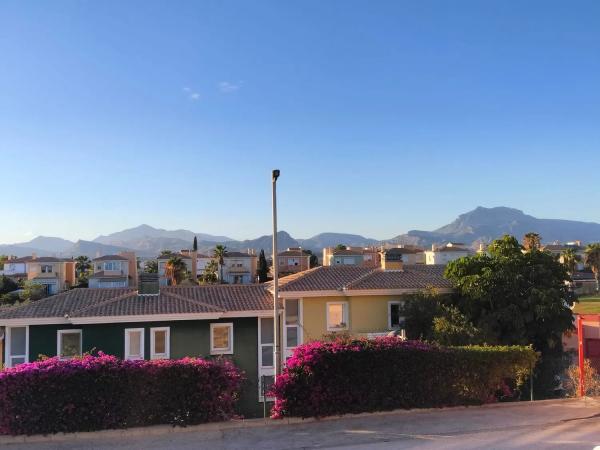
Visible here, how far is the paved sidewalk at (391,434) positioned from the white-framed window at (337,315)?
11816 mm

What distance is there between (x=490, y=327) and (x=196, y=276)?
88.8 metres

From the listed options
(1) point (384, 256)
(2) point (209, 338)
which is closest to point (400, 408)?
(2) point (209, 338)

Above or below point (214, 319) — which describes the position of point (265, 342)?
below

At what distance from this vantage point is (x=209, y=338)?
21.2 m

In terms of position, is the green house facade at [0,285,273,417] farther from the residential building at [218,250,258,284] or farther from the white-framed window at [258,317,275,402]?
the residential building at [218,250,258,284]

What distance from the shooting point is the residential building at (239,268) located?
346 ft

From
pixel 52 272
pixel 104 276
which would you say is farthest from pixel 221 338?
pixel 52 272

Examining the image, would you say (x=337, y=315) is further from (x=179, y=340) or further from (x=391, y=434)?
(x=391, y=434)

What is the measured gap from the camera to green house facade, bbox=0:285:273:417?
65.4ft

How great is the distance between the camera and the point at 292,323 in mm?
22891

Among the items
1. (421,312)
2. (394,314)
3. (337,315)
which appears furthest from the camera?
(394,314)

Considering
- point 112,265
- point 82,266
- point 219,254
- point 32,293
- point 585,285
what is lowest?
point 585,285

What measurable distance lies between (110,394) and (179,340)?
11.2m

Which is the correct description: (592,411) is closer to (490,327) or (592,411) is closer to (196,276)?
(490,327)
